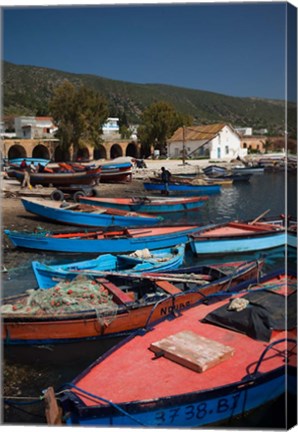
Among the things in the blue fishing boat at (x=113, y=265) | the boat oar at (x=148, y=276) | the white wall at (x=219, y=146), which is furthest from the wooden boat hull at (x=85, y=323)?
the white wall at (x=219, y=146)

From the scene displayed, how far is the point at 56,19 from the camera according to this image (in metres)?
3.85

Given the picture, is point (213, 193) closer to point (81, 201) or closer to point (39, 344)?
point (81, 201)

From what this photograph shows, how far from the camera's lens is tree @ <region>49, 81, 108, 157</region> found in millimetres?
4781

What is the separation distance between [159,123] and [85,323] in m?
2.47

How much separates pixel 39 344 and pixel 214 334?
2.25m

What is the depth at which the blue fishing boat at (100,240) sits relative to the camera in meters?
9.46

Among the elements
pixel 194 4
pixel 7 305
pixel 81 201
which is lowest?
pixel 7 305

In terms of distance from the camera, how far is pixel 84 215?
1205 centimetres

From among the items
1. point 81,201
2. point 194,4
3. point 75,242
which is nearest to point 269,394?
point 194,4

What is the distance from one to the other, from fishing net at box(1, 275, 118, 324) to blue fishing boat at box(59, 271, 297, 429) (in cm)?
137

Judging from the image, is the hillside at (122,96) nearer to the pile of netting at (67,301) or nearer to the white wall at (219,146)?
the white wall at (219,146)

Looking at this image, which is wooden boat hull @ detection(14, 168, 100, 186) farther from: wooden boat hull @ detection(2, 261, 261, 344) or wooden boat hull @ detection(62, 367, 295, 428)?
wooden boat hull @ detection(62, 367, 295, 428)

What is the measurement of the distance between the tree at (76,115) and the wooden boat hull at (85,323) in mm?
2010

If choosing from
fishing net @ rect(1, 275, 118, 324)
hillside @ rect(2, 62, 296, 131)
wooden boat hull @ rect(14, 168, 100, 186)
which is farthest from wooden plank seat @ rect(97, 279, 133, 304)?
wooden boat hull @ rect(14, 168, 100, 186)
